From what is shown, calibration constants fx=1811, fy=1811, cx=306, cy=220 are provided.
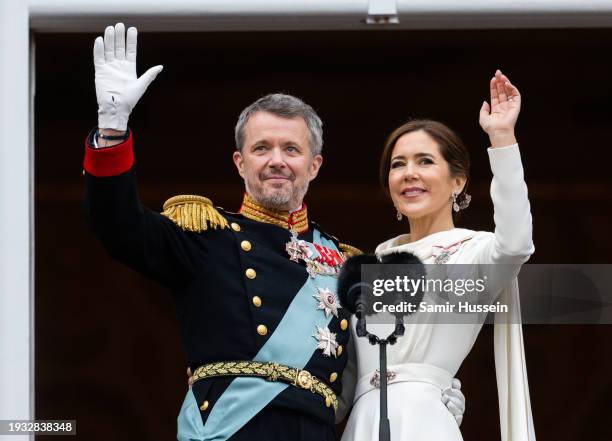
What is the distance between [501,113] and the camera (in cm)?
402

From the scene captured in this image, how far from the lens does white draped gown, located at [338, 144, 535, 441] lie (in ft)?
13.0

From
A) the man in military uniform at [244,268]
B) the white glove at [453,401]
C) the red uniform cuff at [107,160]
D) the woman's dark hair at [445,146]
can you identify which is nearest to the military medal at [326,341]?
the man in military uniform at [244,268]

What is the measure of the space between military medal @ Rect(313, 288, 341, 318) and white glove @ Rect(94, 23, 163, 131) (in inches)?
24.8

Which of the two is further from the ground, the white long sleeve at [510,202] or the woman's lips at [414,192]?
the woman's lips at [414,192]

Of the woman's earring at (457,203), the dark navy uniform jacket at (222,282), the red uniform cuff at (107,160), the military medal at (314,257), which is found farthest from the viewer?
the woman's earring at (457,203)

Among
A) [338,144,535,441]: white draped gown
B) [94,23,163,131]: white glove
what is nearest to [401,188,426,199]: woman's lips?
[338,144,535,441]: white draped gown

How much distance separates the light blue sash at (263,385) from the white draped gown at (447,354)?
0.51 feet

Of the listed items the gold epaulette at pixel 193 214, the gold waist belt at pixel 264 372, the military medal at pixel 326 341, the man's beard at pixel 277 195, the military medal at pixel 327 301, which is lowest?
the gold waist belt at pixel 264 372

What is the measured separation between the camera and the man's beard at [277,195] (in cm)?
418

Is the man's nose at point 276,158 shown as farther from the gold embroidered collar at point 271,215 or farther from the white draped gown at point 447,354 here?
the white draped gown at point 447,354
